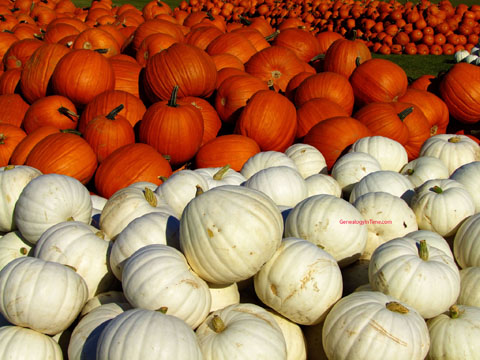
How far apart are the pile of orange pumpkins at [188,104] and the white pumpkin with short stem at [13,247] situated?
3.53 feet

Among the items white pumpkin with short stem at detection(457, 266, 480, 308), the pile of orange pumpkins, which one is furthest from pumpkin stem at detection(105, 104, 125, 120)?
white pumpkin with short stem at detection(457, 266, 480, 308)

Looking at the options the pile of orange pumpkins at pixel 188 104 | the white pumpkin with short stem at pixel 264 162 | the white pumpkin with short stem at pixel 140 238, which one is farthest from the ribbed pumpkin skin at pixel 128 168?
the white pumpkin with short stem at pixel 140 238

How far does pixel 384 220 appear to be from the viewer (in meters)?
2.72

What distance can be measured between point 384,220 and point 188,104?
2.50m

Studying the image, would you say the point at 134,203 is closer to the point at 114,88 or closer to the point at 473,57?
the point at 114,88

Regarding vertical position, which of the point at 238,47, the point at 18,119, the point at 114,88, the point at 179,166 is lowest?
the point at 179,166

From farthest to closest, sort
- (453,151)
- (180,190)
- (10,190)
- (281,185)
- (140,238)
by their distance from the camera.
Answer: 1. (453,151)
2. (281,185)
3. (180,190)
4. (10,190)
5. (140,238)

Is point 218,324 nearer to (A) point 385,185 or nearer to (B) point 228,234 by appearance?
(B) point 228,234

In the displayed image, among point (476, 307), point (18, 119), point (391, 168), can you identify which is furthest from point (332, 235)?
point (18, 119)

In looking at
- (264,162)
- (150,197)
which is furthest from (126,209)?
(264,162)

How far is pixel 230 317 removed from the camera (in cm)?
188

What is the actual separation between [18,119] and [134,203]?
300 cm

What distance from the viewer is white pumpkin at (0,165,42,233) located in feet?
8.89

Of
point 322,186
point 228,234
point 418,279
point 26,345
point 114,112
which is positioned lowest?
point 26,345
